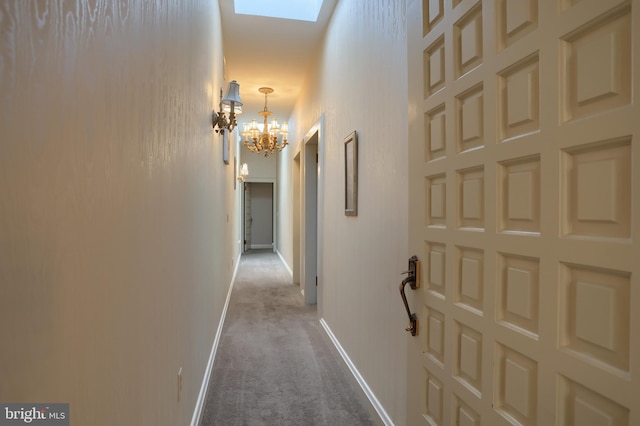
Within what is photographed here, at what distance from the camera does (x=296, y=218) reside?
6.64 metres

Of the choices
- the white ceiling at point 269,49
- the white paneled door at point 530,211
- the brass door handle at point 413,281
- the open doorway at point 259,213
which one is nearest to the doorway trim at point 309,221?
the white ceiling at point 269,49

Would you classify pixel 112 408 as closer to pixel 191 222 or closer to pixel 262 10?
pixel 191 222

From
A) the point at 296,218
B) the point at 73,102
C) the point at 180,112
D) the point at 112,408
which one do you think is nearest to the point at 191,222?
the point at 180,112

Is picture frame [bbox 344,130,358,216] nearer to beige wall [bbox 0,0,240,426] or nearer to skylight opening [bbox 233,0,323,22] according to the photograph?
beige wall [bbox 0,0,240,426]

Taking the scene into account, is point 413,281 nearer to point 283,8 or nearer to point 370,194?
point 370,194

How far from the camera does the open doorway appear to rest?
11195mm

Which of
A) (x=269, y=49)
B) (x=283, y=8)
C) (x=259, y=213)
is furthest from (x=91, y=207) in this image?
(x=259, y=213)

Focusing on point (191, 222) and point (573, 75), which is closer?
point (573, 75)

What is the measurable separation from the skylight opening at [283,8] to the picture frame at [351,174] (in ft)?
4.79

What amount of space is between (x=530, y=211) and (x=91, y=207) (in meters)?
0.99

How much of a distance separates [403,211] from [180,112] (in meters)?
1.14

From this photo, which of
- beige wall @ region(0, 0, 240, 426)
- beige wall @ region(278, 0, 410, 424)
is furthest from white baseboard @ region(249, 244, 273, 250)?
beige wall @ region(0, 0, 240, 426)

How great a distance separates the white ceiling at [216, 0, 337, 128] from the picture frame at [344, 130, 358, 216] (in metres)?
1.40

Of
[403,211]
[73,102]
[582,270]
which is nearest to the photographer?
[73,102]
